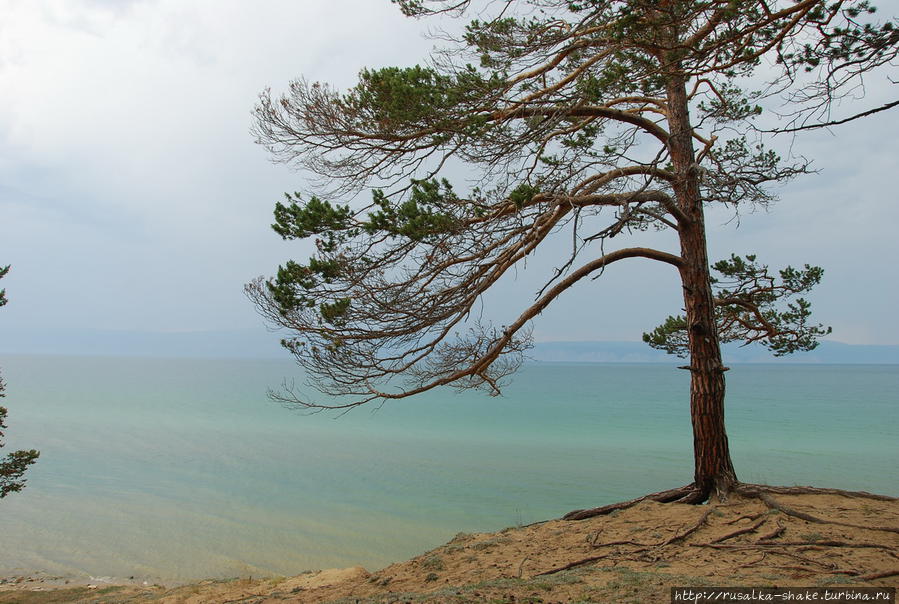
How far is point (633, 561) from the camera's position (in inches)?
187

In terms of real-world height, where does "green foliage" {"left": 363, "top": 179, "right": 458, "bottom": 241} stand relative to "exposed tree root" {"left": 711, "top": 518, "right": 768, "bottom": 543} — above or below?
above

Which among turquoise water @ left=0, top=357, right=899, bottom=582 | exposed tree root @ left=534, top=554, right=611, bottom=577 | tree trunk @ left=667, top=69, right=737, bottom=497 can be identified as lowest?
turquoise water @ left=0, top=357, right=899, bottom=582

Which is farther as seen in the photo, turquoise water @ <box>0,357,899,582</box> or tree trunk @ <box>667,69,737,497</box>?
turquoise water @ <box>0,357,899,582</box>

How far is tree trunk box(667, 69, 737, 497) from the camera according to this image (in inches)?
251

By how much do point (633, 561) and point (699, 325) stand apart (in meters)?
2.98

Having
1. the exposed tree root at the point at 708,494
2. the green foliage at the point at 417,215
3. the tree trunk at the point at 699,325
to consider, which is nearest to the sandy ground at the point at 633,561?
the exposed tree root at the point at 708,494

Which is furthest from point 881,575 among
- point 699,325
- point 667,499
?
point 699,325

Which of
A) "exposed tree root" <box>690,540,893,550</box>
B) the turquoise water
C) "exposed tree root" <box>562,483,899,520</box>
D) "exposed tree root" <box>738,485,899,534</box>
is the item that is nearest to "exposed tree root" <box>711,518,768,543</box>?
"exposed tree root" <box>690,540,893,550</box>

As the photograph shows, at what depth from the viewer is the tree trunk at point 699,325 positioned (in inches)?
251

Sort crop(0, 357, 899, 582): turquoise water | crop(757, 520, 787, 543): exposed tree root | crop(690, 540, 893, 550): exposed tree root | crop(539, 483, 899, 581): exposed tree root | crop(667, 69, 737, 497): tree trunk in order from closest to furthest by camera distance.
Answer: crop(539, 483, 899, 581): exposed tree root, crop(690, 540, 893, 550): exposed tree root, crop(757, 520, 787, 543): exposed tree root, crop(667, 69, 737, 497): tree trunk, crop(0, 357, 899, 582): turquoise water

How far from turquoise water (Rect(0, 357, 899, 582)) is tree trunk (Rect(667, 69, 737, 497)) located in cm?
577

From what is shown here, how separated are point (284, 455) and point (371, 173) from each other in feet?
55.8

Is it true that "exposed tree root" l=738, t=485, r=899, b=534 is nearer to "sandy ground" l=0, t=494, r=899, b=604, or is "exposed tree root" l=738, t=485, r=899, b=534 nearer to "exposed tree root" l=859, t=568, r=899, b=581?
"sandy ground" l=0, t=494, r=899, b=604

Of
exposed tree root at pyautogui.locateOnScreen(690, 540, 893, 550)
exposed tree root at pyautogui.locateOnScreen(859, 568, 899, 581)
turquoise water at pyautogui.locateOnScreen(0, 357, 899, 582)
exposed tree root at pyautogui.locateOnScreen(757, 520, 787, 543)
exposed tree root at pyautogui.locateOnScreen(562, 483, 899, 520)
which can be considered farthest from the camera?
turquoise water at pyautogui.locateOnScreen(0, 357, 899, 582)
